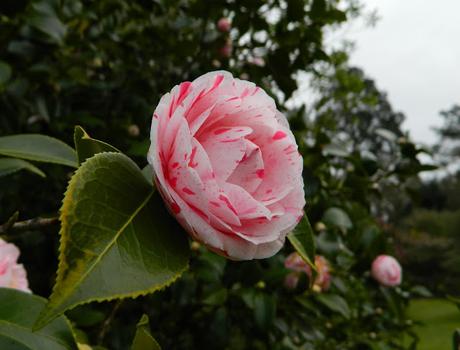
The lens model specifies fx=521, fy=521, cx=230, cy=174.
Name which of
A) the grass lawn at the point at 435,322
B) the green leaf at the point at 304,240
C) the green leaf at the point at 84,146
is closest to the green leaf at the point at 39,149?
the green leaf at the point at 84,146

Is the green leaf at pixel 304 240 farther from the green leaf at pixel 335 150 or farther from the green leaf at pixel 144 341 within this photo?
the green leaf at pixel 335 150

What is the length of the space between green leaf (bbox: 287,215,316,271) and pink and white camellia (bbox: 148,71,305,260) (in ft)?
0.24

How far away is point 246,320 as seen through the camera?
141 centimetres

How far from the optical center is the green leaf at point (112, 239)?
322 millimetres

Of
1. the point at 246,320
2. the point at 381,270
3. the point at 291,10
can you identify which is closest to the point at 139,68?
the point at 291,10

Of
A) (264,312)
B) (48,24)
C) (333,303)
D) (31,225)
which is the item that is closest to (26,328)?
(31,225)

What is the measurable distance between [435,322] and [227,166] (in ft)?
31.9

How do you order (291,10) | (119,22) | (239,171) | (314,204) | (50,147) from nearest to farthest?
(239,171) < (50,147) < (291,10) < (314,204) < (119,22)

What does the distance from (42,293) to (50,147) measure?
0.79 meters

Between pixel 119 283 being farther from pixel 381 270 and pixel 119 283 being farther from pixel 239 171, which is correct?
pixel 381 270

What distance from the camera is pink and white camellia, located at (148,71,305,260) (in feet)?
1.26

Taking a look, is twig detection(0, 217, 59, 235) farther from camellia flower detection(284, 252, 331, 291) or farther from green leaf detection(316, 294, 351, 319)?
green leaf detection(316, 294, 351, 319)

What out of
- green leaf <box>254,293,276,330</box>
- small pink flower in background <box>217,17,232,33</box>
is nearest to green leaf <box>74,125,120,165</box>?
green leaf <box>254,293,276,330</box>

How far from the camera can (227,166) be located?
400mm
